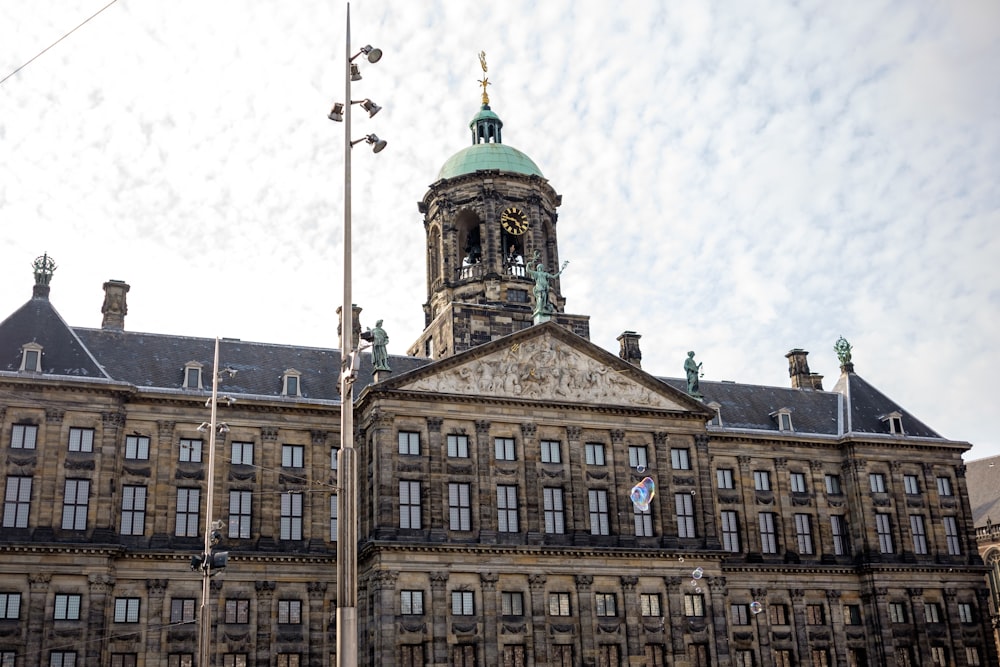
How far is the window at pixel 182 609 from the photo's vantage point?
46844mm

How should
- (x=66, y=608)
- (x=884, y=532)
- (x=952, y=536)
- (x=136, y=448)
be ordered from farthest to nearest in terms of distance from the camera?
1. (x=952, y=536)
2. (x=884, y=532)
3. (x=136, y=448)
4. (x=66, y=608)

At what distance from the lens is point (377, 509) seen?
47.5 meters

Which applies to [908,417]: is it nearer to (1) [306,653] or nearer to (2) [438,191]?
(2) [438,191]

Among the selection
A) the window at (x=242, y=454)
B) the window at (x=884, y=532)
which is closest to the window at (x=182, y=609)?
the window at (x=242, y=454)

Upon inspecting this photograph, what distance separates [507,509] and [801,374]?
25977mm

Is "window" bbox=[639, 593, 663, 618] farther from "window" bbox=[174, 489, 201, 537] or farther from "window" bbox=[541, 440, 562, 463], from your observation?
"window" bbox=[174, 489, 201, 537]

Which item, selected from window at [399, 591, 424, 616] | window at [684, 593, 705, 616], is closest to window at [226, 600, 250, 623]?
window at [399, 591, 424, 616]

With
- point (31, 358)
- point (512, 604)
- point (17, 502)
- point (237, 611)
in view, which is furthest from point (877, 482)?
point (31, 358)

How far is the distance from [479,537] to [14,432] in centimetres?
2061

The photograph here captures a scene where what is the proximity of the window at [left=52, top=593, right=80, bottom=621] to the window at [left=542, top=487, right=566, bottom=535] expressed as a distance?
2055 cm

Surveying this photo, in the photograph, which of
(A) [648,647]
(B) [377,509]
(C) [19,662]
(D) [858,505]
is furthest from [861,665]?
(C) [19,662]

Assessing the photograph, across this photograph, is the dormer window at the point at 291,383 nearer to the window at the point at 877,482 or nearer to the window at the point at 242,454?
the window at the point at 242,454

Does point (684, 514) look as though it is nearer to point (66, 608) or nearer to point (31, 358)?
point (66, 608)

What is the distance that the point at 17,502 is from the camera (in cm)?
4550
